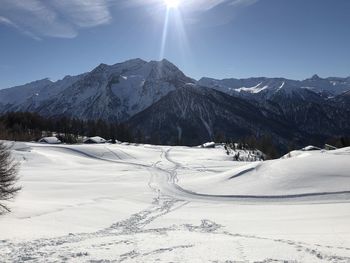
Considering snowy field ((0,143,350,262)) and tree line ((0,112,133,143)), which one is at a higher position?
tree line ((0,112,133,143))

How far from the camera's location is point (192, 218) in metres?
24.5

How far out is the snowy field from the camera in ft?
47.8

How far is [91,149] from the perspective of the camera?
89500 millimetres

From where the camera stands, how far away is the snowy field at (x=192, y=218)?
47.8 feet

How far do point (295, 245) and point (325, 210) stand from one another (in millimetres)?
9681

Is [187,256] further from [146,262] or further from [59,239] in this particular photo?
[59,239]

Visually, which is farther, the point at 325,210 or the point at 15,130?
the point at 15,130

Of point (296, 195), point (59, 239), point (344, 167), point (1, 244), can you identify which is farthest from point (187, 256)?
point (344, 167)

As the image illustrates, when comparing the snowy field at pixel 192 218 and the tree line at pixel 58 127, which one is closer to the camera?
the snowy field at pixel 192 218

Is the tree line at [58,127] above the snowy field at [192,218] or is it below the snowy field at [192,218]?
Answer: above

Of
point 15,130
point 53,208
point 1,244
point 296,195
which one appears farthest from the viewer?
point 15,130

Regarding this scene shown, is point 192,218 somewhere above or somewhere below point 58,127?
below

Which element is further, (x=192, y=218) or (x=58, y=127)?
(x=58, y=127)

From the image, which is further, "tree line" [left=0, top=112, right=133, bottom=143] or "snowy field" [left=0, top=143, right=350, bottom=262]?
"tree line" [left=0, top=112, right=133, bottom=143]
